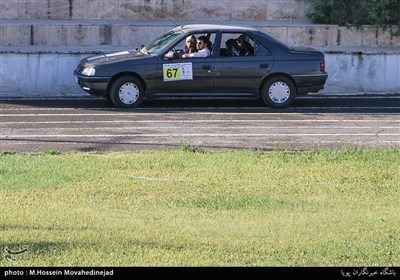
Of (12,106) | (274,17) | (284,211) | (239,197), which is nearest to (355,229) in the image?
(284,211)

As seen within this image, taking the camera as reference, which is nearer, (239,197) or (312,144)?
(239,197)

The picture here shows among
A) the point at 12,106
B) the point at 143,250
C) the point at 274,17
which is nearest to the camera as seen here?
the point at 143,250

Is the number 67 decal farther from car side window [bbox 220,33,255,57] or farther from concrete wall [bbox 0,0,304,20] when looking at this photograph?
concrete wall [bbox 0,0,304,20]

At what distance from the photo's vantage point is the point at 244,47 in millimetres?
20203

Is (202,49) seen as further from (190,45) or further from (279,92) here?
(279,92)

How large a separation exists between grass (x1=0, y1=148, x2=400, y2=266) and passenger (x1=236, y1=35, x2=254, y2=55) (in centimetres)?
534

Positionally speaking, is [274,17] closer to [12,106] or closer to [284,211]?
[12,106]

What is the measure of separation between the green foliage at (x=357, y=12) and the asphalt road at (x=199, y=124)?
3.61 meters

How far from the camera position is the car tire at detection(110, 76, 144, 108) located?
19719 mm

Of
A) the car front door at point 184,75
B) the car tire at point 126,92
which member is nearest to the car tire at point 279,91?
the car front door at point 184,75

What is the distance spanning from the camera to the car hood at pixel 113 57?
19.8 meters

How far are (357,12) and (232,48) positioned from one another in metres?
6.38

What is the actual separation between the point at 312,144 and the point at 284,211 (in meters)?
5.53

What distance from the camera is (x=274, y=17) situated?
27.2m
